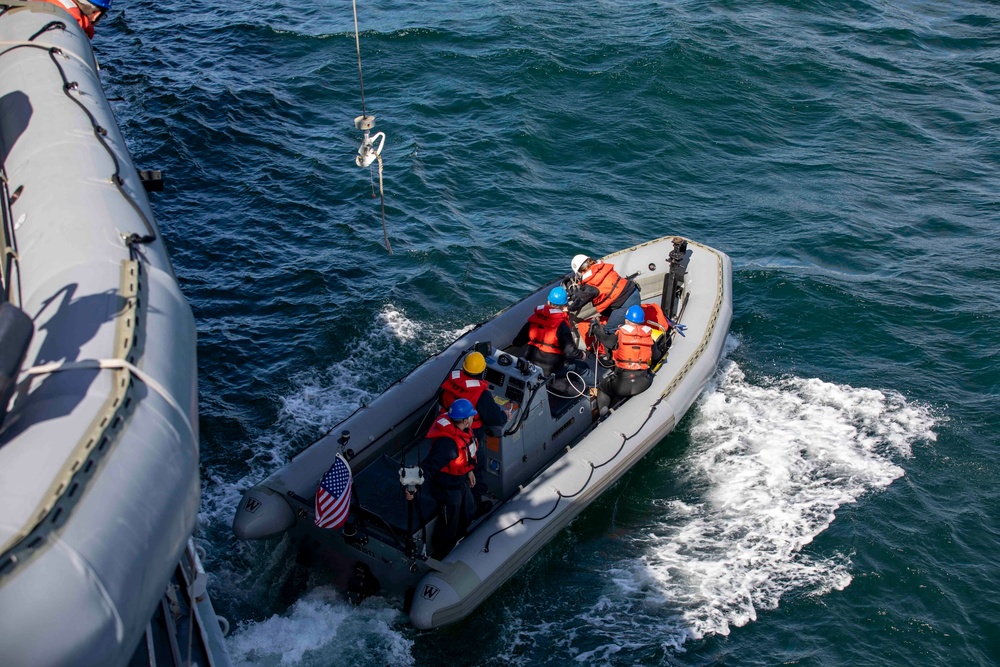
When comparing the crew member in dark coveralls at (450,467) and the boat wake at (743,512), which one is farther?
the boat wake at (743,512)

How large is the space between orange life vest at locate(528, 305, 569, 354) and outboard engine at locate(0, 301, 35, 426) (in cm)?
625

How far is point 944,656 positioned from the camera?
27.1 ft

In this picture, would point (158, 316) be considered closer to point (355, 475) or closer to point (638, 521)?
point (355, 475)

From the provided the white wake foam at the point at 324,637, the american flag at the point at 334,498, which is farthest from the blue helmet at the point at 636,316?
the white wake foam at the point at 324,637

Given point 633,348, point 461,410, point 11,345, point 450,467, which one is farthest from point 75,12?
point 11,345

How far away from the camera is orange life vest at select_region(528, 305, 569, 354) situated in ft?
33.1

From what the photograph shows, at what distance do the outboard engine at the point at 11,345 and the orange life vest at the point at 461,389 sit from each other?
15.6ft

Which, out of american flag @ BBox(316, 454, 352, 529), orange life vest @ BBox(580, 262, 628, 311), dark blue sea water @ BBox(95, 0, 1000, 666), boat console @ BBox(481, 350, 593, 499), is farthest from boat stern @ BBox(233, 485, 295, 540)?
orange life vest @ BBox(580, 262, 628, 311)

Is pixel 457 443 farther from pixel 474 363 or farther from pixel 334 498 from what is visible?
pixel 334 498

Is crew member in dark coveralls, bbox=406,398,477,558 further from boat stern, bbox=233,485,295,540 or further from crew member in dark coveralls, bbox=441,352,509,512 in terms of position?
boat stern, bbox=233,485,295,540

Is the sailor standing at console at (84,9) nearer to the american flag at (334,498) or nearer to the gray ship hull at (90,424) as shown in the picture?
the gray ship hull at (90,424)

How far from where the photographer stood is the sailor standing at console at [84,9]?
34.9 ft

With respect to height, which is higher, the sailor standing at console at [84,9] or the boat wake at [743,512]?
the sailor standing at console at [84,9]

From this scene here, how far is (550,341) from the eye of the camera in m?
10.1
